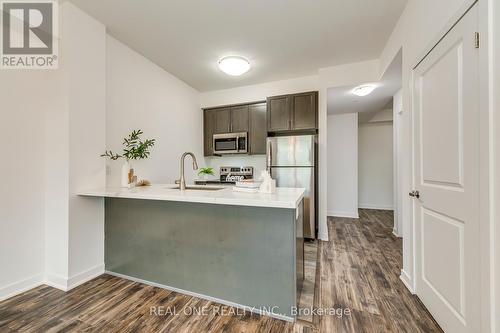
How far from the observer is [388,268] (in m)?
2.44

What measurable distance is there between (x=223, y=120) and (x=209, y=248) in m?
3.02

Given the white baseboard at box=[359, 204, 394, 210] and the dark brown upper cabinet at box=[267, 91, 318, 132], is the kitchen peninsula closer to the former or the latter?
the dark brown upper cabinet at box=[267, 91, 318, 132]

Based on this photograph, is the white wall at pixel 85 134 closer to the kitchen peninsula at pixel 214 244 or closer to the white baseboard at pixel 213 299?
the kitchen peninsula at pixel 214 244

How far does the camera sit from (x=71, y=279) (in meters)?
2.05

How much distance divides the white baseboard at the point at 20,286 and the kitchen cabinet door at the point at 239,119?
11.1 feet

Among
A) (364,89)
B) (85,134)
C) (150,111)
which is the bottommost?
(85,134)

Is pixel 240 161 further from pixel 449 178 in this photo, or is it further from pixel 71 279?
pixel 449 178

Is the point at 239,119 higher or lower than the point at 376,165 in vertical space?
higher

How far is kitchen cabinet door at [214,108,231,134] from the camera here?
428 cm

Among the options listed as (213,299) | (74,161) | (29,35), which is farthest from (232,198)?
(29,35)

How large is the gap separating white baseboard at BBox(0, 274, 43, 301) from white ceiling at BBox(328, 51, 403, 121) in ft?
14.9

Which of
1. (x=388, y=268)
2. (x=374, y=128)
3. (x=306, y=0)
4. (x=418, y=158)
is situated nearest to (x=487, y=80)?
(x=418, y=158)

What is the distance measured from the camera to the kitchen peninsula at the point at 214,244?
159 centimetres

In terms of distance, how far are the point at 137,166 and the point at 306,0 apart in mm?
2853
